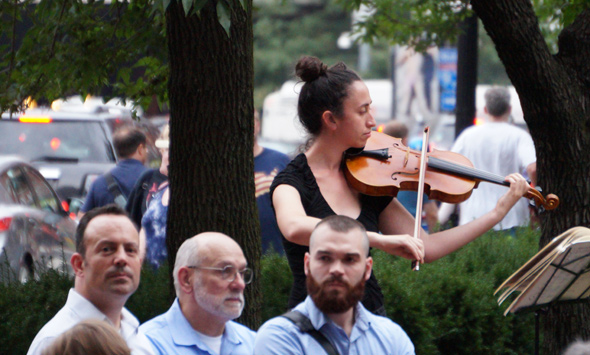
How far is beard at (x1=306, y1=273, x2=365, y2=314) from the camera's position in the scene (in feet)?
10.0

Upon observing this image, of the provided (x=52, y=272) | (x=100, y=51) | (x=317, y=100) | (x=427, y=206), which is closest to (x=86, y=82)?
(x=100, y=51)

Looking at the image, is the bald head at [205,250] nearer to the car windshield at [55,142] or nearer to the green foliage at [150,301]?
the green foliage at [150,301]

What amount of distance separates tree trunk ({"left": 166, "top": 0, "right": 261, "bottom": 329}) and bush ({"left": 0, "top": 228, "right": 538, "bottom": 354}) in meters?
0.43

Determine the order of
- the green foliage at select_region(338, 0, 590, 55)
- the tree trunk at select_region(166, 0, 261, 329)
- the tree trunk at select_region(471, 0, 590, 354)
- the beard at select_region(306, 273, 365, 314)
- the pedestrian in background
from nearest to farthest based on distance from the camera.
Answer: the beard at select_region(306, 273, 365, 314), the tree trunk at select_region(166, 0, 261, 329), the tree trunk at select_region(471, 0, 590, 354), the pedestrian in background, the green foliage at select_region(338, 0, 590, 55)

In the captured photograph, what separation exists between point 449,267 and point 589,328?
840 millimetres

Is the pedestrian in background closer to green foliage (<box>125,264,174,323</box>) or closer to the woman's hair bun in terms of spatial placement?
green foliage (<box>125,264,174,323</box>)

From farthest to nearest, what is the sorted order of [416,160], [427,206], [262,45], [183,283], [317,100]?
[262,45]
[427,206]
[416,160]
[317,100]
[183,283]

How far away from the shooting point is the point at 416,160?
4.09 metres

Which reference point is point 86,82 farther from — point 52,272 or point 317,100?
point 317,100

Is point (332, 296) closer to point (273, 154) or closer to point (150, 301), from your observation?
point (150, 301)

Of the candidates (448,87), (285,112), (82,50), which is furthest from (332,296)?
(285,112)

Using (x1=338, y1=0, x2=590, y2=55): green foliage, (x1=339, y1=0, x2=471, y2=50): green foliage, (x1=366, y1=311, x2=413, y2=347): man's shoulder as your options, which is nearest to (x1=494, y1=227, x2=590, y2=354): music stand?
(x1=366, y1=311, x2=413, y2=347): man's shoulder

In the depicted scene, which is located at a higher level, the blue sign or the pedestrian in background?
the blue sign

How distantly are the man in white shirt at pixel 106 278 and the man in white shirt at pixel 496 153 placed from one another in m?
4.60
